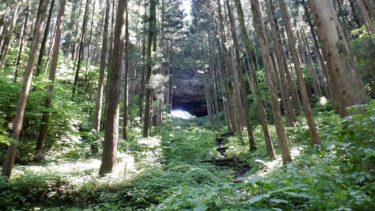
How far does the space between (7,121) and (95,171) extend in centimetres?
505

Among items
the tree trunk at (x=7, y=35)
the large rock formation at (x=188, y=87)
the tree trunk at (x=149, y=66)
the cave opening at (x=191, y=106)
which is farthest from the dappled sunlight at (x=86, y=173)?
the cave opening at (x=191, y=106)

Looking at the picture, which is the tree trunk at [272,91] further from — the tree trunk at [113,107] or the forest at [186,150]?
the tree trunk at [113,107]

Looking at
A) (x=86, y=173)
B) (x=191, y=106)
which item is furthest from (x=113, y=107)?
(x=191, y=106)

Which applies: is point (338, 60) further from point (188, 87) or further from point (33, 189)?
point (188, 87)

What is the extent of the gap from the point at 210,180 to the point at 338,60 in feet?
20.6

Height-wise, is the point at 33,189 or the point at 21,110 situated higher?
the point at 21,110

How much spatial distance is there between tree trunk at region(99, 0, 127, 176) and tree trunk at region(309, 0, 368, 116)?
279 inches

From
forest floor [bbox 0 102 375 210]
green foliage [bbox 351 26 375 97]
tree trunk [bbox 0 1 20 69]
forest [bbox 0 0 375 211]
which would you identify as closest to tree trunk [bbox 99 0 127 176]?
forest [bbox 0 0 375 211]

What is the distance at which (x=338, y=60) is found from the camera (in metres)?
4.94

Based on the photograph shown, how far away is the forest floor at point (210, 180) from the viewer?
11.2 ft

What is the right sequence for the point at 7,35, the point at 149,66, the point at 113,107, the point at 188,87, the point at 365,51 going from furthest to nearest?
the point at 188,87 < the point at 149,66 < the point at 7,35 < the point at 365,51 < the point at 113,107

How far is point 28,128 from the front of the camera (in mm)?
14250

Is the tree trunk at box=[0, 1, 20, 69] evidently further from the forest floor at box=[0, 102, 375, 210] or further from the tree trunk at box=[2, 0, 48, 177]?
the forest floor at box=[0, 102, 375, 210]

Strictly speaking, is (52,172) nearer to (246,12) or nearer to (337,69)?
(337,69)
